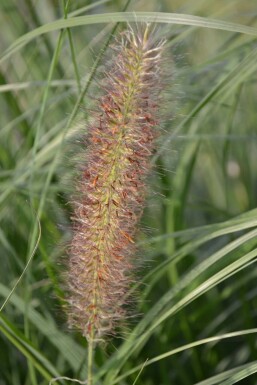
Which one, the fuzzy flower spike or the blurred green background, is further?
the blurred green background

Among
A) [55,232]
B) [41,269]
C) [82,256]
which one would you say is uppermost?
[82,256]

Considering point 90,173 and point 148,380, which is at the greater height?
point 90,173

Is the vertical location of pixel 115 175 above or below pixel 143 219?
above

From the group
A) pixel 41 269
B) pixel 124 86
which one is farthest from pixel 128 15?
pixel 41 269

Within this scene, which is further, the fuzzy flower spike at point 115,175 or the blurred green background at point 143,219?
the blurred green background at point 143,219

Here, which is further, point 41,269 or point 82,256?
point 41,269

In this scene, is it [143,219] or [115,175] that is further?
[143,219]

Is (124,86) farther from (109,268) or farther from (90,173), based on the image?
(109,268)

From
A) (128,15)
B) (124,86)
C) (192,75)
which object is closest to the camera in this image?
(124,86)
